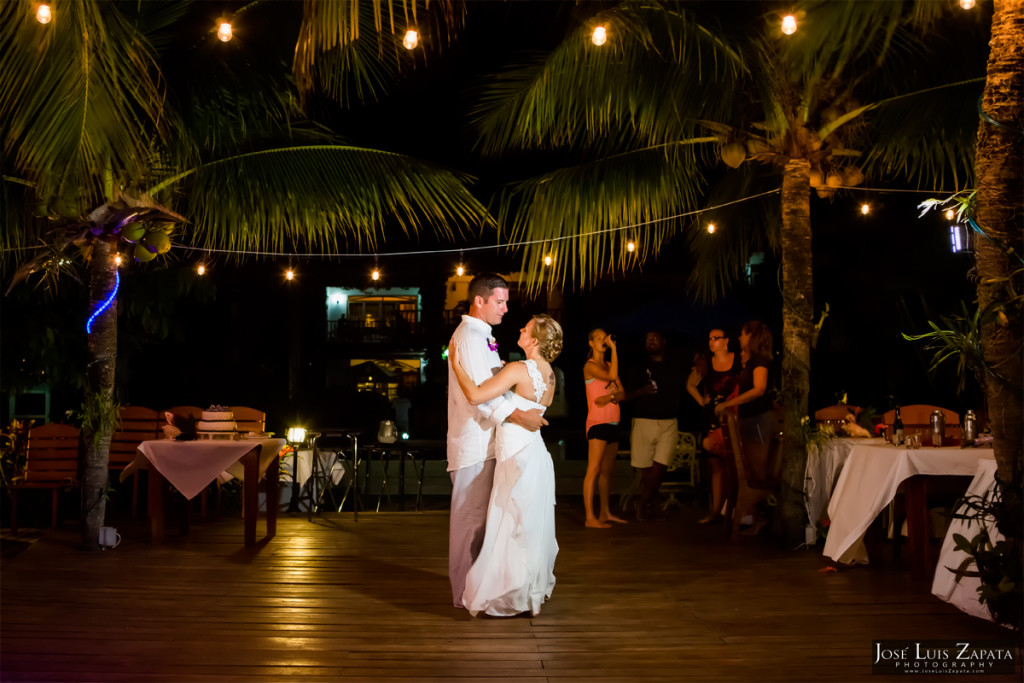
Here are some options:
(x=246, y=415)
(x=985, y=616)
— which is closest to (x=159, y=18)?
(x=246, y=415)

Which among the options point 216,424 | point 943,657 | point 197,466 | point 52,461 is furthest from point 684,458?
point 943,657

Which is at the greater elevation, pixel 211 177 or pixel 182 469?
pixel 211 177

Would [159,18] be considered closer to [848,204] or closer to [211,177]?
[211,177]

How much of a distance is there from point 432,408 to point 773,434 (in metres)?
17.8

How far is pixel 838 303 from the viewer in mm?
17062

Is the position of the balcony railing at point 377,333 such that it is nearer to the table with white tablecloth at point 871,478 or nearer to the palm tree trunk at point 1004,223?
the table with white tablecloth at point 871,478

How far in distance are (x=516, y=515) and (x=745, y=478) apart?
3403mm

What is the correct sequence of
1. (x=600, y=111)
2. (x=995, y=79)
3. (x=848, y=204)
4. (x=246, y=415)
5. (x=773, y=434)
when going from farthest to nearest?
(x=848, y=204)
(x=246, y=415)
(x=773, y=434)
(x=600, y=111)
(x=995, y=79)

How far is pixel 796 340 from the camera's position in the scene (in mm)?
8070

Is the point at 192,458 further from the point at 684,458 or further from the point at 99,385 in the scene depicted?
the point at 684,458

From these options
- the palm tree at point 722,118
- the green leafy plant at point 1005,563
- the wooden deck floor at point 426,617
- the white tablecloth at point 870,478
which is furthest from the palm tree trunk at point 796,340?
the green leafy plant at point 1005,563

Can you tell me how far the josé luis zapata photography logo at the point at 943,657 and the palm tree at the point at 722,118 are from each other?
3.26 meters

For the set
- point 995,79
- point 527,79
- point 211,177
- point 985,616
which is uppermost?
point 527,79

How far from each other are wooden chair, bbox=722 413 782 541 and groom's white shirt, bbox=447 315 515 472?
3.07 meters
